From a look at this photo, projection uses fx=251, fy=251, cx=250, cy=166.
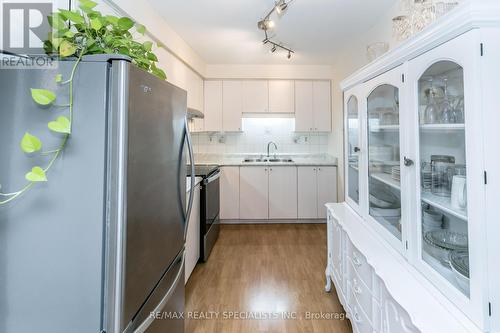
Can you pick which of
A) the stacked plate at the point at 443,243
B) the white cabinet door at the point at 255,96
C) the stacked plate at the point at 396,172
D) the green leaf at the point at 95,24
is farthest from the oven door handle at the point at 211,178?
the stacked plate at the point at 443,243

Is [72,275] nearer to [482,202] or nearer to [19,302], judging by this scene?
[19,302]

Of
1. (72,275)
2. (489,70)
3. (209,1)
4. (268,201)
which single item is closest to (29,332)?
(72,275)

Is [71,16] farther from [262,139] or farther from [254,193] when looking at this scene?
[262,139]

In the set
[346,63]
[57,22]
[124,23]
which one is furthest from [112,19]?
[346,63]

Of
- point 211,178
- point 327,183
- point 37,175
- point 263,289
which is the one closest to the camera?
point 37,175

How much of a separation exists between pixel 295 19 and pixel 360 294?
2.44 metres

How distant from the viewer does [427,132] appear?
3.71 ft

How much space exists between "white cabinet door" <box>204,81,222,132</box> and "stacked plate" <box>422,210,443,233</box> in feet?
11.2

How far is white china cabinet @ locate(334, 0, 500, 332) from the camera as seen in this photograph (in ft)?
2.50

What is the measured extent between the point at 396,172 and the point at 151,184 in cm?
126

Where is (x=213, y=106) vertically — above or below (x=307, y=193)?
above

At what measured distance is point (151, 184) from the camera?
39.0 inches

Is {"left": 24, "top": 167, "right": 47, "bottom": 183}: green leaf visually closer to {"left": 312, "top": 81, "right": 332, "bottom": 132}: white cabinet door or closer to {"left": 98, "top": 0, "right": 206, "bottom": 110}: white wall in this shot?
{"left": 98, "top": 0, "right": 206, "bottom": 110}: white wall

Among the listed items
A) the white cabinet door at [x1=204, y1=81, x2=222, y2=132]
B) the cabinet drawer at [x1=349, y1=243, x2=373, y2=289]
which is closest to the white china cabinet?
the cabinet drawer at [x1=349, y1=243, x2=373, y2=289]
